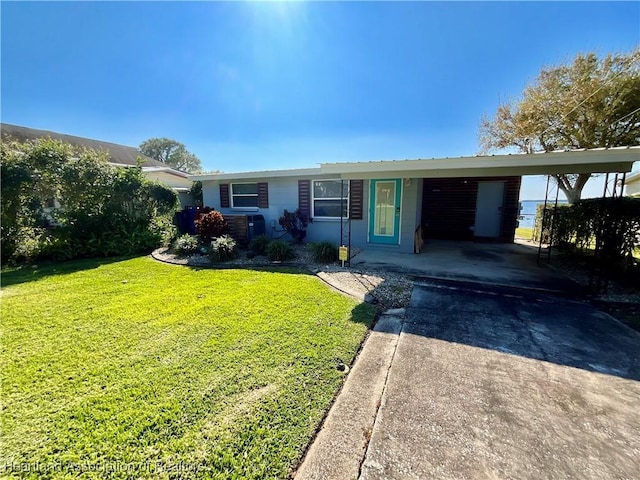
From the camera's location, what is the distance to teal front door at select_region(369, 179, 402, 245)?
25.0ft

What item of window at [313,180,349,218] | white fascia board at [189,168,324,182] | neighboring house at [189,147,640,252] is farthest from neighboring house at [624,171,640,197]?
white fascia board at [189,168,324,182]

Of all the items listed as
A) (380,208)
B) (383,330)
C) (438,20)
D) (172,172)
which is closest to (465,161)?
(380,208)

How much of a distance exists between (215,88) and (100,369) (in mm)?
10803

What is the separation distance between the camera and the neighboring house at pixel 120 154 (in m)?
15.0

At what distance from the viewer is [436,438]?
1.83 metres

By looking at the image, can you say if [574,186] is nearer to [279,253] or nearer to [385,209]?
[385,209]

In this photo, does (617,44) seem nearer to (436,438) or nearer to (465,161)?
(465,161)

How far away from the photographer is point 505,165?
491cm

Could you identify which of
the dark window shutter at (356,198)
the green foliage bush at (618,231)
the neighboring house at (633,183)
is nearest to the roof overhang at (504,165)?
the green foliage bush at (618,231)

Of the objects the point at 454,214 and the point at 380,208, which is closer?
the point at 380,208

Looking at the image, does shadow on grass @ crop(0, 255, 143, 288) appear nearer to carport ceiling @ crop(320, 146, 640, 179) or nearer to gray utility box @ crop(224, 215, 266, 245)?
gray utility box @ crop(224, 215, 266, 245)

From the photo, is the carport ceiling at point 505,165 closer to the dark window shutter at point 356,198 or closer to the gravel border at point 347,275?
the dark window shutter at point 356,198

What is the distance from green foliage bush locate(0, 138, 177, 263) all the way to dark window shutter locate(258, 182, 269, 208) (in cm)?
372

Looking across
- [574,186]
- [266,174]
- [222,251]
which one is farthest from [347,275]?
[574,186]
